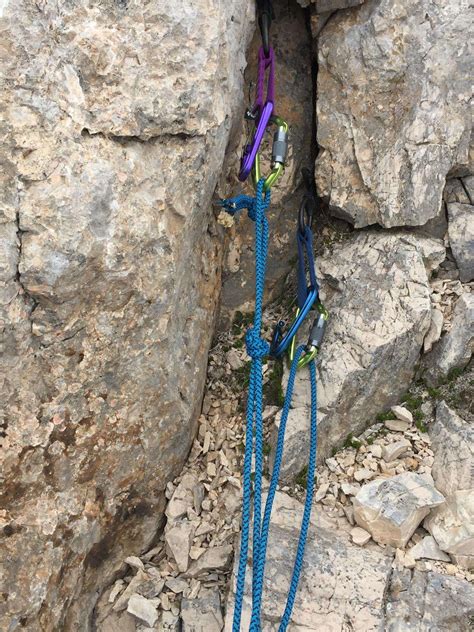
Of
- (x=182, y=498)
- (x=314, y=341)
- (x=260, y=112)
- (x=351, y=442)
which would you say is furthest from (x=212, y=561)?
(x=260, y=112)

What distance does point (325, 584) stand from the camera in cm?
284

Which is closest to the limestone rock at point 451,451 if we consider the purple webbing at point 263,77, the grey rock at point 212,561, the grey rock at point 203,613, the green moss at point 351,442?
the green moss at point 351,442

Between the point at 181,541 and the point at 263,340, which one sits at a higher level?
the point at 263,340

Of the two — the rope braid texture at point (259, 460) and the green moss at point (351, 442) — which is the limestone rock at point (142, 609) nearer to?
the rope braid texture at point (259, 460)

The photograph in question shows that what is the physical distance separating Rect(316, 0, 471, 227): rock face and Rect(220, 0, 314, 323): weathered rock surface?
0.24 m

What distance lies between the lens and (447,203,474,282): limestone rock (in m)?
3.51

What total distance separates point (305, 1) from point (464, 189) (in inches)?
61.9

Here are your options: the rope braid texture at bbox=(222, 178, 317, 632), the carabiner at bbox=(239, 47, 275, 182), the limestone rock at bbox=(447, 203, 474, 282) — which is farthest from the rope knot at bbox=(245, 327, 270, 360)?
the limestone rock at bbox=(447, 203, 474, 282)

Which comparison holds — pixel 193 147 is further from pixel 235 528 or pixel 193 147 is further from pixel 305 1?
pixel 235 528

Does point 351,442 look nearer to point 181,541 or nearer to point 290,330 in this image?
point 290,330

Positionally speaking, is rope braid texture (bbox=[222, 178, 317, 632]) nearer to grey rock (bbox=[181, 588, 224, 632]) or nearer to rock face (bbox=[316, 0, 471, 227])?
grey rock (bbox=[181, 588, 224, 632])

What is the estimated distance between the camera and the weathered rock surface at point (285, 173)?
12.3 ft

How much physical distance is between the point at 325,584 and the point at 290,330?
1410 millimetres

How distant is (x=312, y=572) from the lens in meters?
2.88
